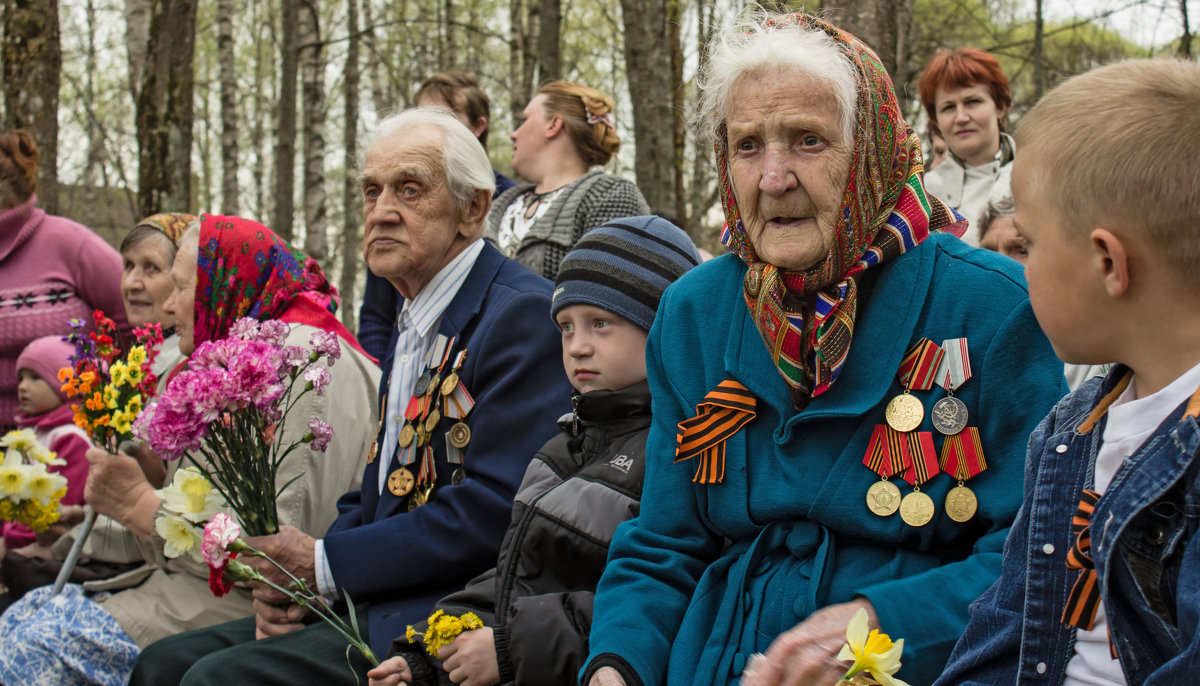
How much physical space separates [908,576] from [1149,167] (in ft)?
2.98

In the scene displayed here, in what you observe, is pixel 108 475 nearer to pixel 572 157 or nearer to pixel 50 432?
pixel 50 432

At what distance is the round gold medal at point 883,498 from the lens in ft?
6.36

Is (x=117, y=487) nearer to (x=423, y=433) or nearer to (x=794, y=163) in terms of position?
(x=423, y=433)

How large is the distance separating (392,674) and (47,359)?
342cm

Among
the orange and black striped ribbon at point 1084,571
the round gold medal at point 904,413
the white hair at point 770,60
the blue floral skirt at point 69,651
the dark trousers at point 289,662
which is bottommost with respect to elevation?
the blue floral skirt at point 69,651

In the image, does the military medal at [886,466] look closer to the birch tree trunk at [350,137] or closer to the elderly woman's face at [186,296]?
the elderly woman's face at [186,296]

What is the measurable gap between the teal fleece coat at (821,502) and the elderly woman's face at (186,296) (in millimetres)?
2387

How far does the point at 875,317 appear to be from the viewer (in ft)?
6.80

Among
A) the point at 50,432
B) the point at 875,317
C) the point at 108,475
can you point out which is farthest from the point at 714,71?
the point at 50,432

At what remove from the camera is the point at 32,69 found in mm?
7773

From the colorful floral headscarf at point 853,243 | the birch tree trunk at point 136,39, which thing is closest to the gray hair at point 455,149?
the colorful floral headscarf at point 853,243

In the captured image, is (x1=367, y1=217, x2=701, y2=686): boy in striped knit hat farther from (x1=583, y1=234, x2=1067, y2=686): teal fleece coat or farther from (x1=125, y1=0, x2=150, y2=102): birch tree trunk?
(x1=125, y1=0, x2=150, y2=102): birch tree trunk

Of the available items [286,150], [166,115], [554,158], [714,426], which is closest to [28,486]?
[554,158]

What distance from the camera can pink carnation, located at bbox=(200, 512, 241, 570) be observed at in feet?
8.34
